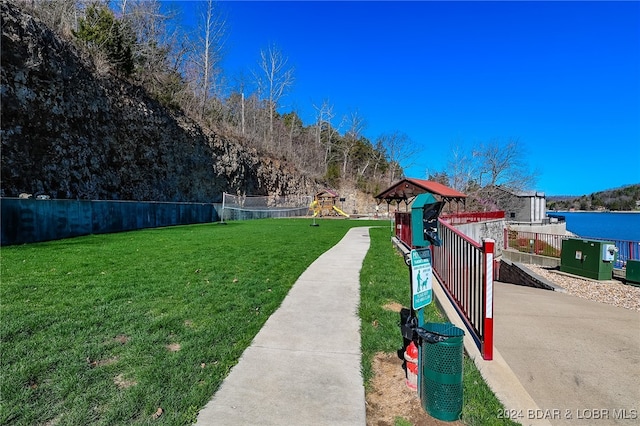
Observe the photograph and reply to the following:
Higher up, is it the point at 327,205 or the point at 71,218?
the point at 327,205

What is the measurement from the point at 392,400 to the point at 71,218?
15257 millimetres

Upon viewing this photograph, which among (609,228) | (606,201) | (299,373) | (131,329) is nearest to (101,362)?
(131,329)

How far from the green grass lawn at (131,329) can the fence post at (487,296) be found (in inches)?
28.8

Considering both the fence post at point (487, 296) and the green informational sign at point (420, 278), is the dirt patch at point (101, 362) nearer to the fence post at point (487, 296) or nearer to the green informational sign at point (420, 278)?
the green informational sign at point (420, 278)

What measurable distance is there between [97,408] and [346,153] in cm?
6928

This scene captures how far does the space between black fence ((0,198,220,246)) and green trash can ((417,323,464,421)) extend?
1357 cm

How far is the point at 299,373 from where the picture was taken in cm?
340

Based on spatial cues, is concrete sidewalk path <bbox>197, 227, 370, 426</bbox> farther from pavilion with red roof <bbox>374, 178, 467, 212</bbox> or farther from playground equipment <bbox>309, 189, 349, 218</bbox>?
playground equipment <bbox>309, 189, 349, 218</bbox>

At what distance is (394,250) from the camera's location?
12.1m

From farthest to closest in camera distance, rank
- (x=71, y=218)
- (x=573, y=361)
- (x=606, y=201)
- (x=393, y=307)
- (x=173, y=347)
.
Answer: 1. (x=606, y=201)
2. (x=71, y=218)
3. (x=393, y=307)
4. (x=573, y=361)
5. (x=173, y=347)

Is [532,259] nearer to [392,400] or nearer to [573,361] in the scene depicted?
[573,361]

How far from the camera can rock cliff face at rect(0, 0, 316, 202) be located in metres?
15.7

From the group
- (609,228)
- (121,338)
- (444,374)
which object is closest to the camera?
(444,374)

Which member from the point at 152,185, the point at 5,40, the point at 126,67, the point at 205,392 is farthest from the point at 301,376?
the point at 126,67
